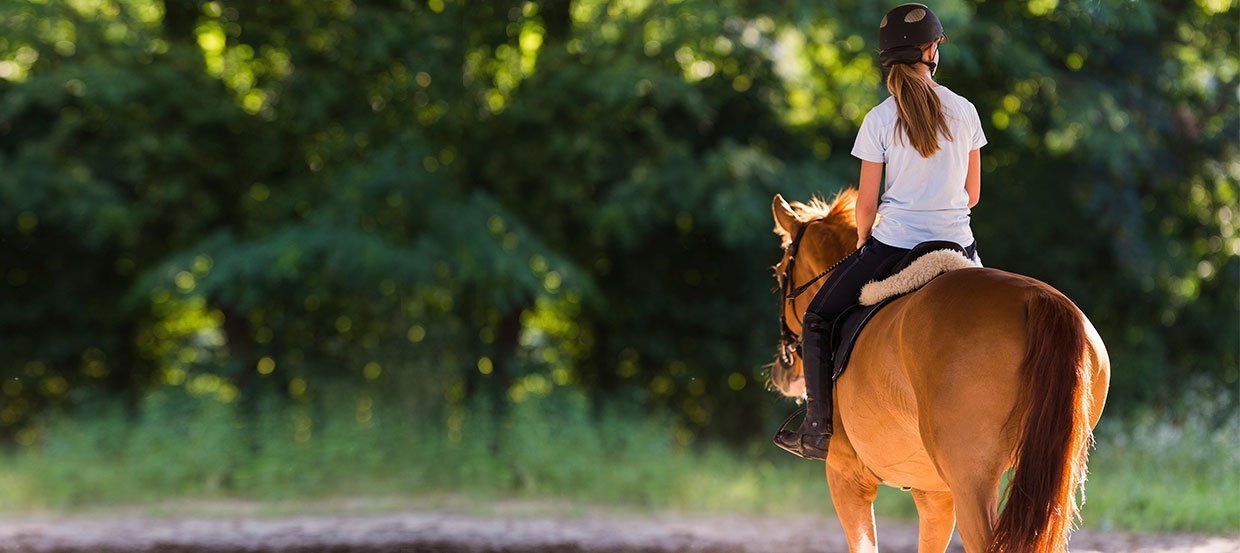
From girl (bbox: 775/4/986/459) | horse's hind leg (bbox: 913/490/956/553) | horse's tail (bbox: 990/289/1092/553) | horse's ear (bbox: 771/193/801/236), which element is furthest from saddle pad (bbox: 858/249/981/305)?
horse's ear (bbox: 771/193/801/236)

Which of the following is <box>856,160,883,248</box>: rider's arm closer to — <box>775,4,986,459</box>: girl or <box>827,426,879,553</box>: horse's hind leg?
<box>775,4,986,459</box>: girl

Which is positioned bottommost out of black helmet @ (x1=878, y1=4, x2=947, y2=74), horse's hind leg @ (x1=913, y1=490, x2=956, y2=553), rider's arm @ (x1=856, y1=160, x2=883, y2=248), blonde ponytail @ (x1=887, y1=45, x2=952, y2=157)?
horse's hind leg @ (x1=913, y1=490, x2=956, y2=553)

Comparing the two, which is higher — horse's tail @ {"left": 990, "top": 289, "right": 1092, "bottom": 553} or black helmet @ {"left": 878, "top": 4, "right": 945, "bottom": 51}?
black helmet @ {"left": 878, "top": 4, "right": 945, "bottom": 51}

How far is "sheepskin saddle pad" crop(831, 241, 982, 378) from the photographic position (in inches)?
168

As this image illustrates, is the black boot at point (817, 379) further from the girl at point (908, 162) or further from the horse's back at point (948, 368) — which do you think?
the horse's back at point (948, 368)

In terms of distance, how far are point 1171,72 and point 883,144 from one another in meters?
8.74

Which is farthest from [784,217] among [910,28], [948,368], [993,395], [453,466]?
[453,466]

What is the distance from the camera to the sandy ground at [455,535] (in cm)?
825

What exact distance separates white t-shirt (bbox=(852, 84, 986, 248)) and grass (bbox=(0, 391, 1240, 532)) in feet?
19.5

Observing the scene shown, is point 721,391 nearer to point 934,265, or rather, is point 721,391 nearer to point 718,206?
point 718,206

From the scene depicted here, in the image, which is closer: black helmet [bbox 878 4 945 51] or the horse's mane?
black helmet [bbox 878 4 945 51]

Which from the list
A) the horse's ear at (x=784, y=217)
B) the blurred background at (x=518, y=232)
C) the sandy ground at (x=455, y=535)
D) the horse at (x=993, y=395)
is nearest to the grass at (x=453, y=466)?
the blurred background at (x=518, y=232)

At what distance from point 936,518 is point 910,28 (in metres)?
1.98

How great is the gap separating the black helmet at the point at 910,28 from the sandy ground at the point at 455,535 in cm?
503
